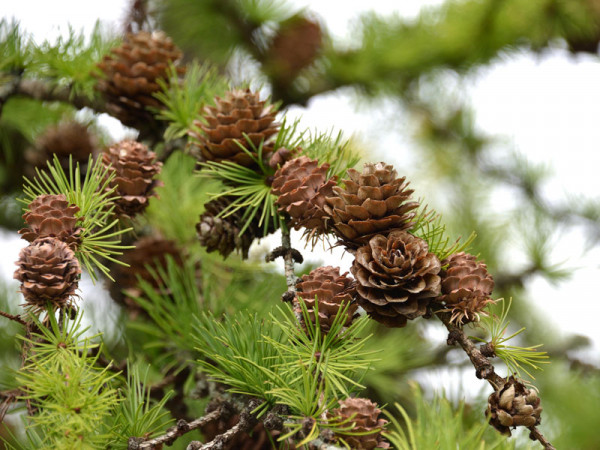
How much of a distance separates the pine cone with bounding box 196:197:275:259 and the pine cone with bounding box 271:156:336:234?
0.06 m

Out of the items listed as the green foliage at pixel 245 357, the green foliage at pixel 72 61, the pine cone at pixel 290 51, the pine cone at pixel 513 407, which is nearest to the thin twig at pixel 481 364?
the pine cone at pixel 513 407

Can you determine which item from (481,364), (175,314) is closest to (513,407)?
(481,364)

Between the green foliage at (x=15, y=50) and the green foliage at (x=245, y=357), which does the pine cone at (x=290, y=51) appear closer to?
the green foliage at (x=15, y=50)

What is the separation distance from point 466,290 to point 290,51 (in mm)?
Result: 856

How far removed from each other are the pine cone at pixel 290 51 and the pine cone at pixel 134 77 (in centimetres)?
52

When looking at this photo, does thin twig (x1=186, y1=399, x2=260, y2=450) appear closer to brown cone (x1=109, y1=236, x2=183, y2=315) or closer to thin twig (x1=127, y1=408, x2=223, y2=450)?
thin twig (x1=127, y1=408, x2=223, y2=450)

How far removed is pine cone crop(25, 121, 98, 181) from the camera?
0.75 m

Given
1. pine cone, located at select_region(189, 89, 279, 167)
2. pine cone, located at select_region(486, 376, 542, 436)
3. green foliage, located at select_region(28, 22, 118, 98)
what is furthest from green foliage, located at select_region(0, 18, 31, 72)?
pine cone, located at select_region(486, 376, 542, 436)

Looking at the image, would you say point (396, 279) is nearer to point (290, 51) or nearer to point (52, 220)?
point (52, 220)

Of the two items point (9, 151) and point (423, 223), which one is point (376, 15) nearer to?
point (9, 151)

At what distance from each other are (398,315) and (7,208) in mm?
788

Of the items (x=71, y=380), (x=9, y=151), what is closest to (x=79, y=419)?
(x=71, y=380)

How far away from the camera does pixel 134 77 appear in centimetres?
63

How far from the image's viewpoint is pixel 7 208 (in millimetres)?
956
